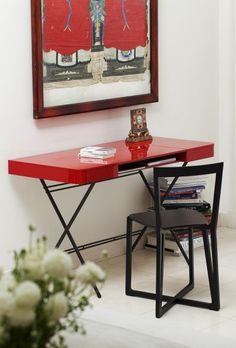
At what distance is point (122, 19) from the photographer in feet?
16.3

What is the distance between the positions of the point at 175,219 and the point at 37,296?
2775 millimetres

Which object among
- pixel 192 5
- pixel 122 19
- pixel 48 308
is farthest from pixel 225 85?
pixel 48 308

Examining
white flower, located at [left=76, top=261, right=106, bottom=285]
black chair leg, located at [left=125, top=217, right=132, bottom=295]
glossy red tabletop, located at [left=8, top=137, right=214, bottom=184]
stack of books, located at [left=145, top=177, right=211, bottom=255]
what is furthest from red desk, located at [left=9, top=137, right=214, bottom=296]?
white flower, located at [left=76, top=261, right=106, bottom=285]

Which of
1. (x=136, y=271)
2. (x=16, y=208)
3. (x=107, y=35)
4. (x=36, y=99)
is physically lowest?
(x=136, y=271)

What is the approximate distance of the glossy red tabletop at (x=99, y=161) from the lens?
13.4ft

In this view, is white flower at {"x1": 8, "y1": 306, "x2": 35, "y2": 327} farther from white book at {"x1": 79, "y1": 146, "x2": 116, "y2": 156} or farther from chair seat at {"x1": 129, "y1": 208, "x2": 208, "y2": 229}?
white book at {"x1": 79, "y1": 146, "x2": 116, "y2": 156}

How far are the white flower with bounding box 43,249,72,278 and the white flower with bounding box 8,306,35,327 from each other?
83 millimetres

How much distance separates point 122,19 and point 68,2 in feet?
1.61

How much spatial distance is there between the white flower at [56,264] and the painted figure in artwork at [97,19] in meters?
3.49

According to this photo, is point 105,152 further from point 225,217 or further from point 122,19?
point 225,217

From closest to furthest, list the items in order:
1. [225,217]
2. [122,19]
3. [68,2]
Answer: [68,2]
[122,19]
[225,217]

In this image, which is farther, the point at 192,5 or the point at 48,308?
the point at 192,5

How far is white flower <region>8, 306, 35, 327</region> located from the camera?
1.36 metres

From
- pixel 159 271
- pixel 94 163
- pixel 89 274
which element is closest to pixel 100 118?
pixel 94 163
